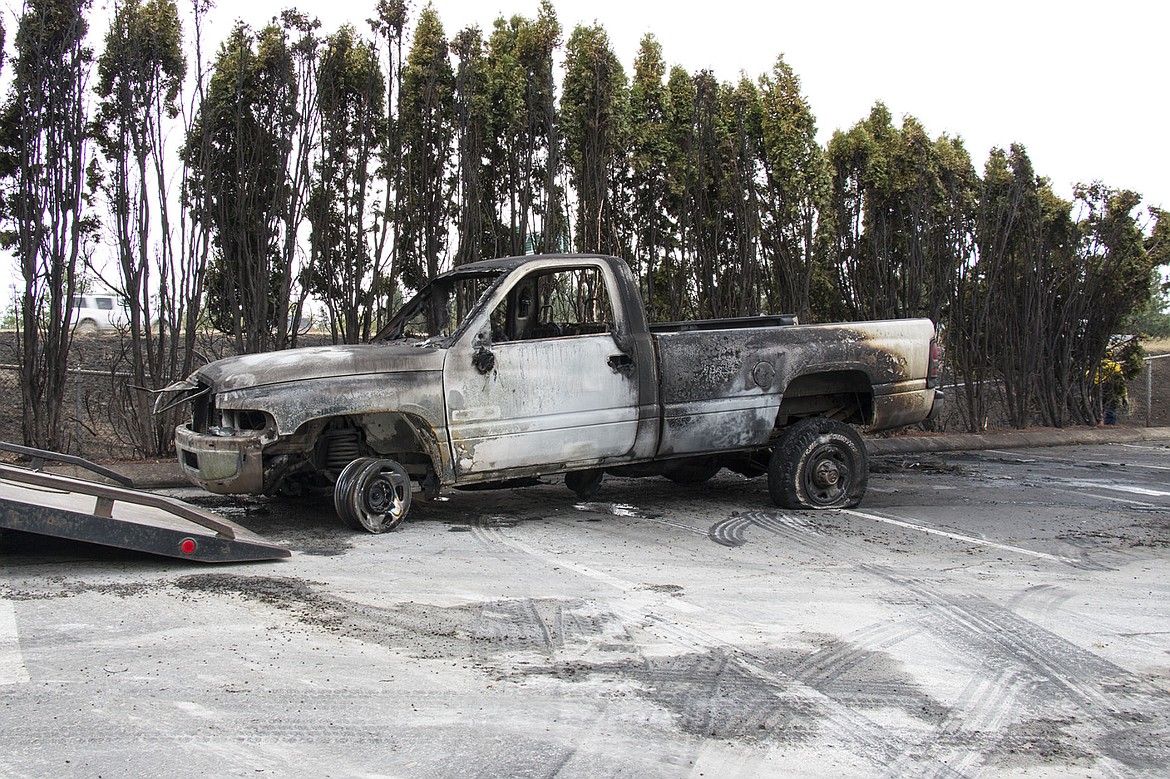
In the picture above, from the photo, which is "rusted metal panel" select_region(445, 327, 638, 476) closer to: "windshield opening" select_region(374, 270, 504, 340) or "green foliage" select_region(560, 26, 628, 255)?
"windshield opening" select_region(374, 270, 504, 340)

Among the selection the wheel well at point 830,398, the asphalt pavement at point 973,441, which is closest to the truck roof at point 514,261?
the wheel well at point 830,398

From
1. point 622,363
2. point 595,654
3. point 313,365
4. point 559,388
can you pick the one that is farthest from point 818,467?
point 595,654

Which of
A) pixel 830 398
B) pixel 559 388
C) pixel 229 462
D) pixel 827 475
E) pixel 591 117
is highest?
pixel 591 117

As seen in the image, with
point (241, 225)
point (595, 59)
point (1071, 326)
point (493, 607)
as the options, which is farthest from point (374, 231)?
point (1071, 326)

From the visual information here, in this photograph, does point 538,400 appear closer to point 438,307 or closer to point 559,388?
point 559,388

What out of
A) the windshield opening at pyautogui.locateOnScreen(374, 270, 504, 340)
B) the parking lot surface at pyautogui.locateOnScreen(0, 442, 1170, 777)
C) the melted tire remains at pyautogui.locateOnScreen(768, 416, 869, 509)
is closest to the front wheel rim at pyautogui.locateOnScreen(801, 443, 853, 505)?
the melted tire remains at pyautogui.locateOnScreen(768, 416, 869, 509)

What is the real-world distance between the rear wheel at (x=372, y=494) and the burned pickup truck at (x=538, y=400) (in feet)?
0.05

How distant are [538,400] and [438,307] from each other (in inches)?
52.1

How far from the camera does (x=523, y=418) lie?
23.5ft

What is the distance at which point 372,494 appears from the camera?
6.82 meters

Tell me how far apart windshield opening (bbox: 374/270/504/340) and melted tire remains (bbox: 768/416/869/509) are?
8.91 feet

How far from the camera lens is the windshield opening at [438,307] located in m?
7.73

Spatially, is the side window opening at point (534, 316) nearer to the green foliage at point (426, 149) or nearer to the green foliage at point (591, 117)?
the green foliage at point (426, 149)

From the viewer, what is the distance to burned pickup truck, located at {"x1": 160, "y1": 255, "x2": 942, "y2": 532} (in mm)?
6637
